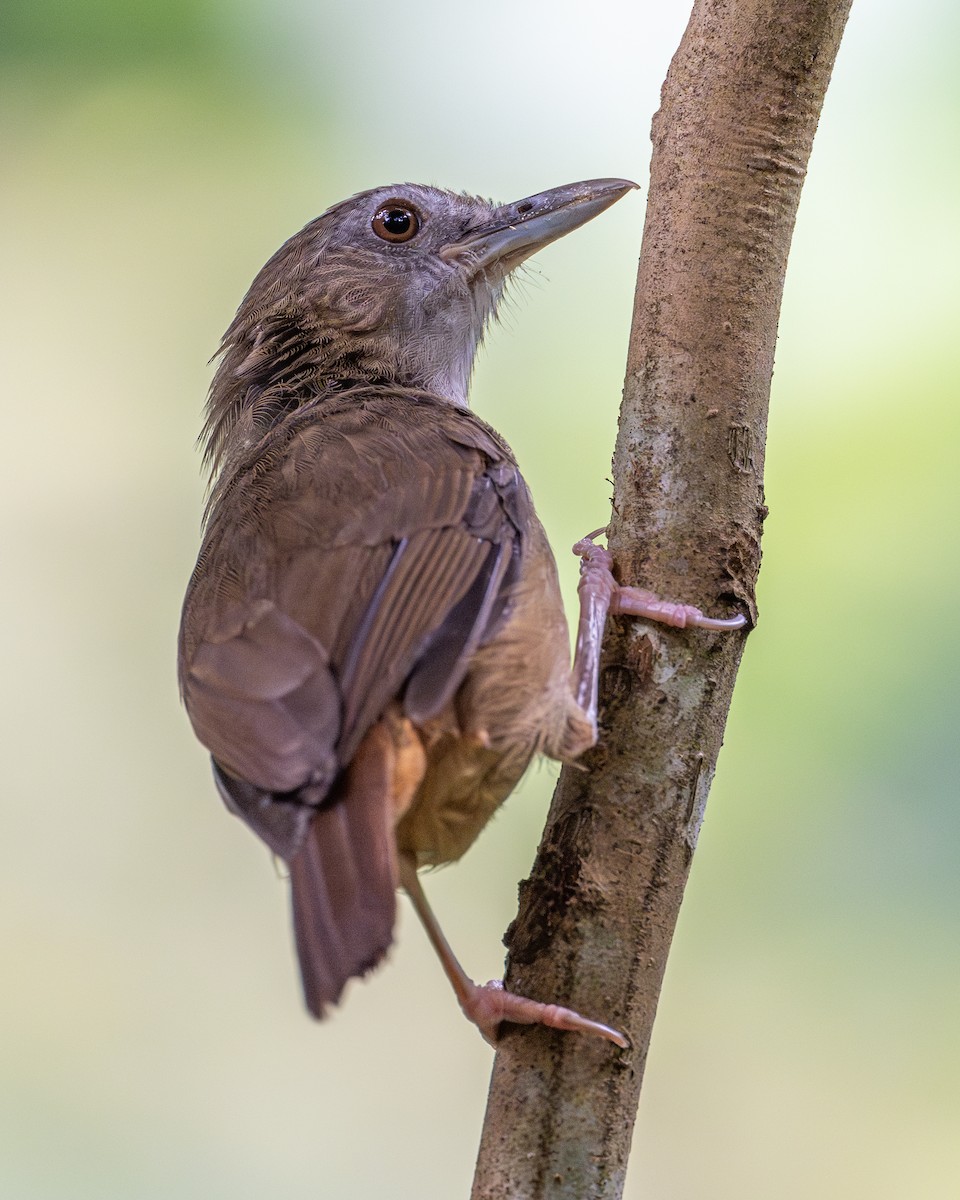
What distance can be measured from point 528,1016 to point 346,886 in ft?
1.85

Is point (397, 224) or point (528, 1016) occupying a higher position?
point (397, 224)

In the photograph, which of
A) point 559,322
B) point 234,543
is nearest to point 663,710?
point 234,543

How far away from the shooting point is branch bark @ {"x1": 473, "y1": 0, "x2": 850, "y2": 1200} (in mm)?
2818

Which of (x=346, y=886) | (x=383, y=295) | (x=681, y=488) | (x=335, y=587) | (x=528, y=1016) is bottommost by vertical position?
(x=528, y=1016)

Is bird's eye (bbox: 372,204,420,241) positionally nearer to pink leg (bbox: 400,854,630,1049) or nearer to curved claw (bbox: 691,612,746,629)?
curved claw (bbox: 691,612,746,629)

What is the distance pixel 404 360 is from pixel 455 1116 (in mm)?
2921

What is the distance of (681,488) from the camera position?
299cm

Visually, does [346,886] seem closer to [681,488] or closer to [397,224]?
[681,488]

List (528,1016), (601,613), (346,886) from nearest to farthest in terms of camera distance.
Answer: (346,886), (528,1016), (601,613)

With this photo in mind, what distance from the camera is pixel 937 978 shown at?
487 cm

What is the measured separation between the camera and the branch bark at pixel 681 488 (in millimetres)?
2818

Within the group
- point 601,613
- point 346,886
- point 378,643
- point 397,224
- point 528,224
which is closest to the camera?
point 346,886

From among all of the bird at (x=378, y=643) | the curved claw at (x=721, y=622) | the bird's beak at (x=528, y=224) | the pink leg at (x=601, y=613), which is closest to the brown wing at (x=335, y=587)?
the bird at (x=378, y=643)

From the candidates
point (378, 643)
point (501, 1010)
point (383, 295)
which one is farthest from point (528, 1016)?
point (383, 295)
